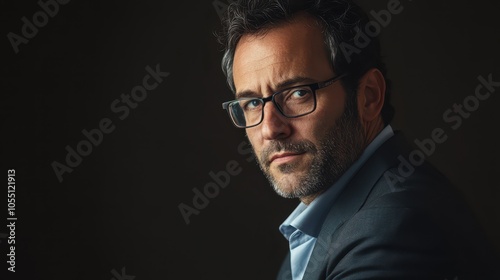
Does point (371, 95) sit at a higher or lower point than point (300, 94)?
lower

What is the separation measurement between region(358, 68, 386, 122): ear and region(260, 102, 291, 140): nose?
237mm

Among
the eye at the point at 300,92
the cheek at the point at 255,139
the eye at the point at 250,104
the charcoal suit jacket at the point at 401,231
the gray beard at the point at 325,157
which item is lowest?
Result: the charcoal suit jacket at the point at 401,231

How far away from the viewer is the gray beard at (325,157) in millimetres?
1578

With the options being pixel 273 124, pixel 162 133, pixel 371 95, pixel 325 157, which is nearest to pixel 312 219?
pixel 325 157

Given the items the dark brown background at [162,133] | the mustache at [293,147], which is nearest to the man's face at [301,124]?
the mustache at [293,147]

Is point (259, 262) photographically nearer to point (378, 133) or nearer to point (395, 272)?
point (378, 133)

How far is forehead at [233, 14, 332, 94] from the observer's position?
1.61m

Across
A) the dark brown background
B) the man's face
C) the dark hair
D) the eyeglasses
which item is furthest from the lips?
the dark brown background

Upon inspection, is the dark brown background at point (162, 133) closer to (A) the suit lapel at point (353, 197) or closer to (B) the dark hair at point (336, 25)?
(B) the dark hair at point (336, 25)

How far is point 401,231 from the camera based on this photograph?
119 cm

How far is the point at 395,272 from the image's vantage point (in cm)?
114

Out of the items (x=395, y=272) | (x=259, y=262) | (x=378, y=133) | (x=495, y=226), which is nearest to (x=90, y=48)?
(x=259, y=262)

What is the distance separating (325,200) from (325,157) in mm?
126

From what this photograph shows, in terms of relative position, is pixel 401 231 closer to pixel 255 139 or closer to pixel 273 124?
pixel 273 124
